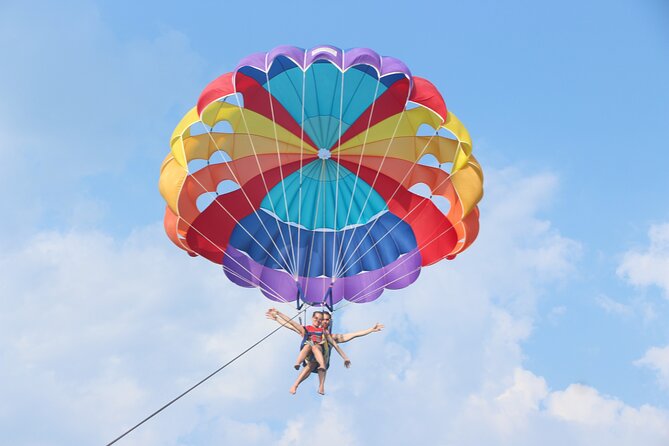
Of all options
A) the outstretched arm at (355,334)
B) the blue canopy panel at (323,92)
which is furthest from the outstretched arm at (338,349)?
the blue canopy panel at (323,92)

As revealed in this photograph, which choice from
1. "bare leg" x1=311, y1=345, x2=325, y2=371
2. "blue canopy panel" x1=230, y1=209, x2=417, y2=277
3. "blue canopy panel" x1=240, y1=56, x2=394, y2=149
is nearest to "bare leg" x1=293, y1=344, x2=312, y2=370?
"bare leg" x1=311, y1=345, x2=325, y2=371

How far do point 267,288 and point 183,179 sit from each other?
2.17 meters

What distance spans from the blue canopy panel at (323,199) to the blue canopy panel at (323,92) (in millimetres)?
541

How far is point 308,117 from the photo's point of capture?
556 inches

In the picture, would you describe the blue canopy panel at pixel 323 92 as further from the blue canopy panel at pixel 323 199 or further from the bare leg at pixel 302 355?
the bare leg at pixel 302 355

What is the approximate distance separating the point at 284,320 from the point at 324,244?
1926 millimetres

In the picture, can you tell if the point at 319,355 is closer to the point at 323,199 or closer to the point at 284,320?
the point at 284,320

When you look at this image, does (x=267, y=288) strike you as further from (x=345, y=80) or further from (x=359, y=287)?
(x=345, y=80)

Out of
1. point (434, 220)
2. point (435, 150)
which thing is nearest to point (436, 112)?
point (435, 150)

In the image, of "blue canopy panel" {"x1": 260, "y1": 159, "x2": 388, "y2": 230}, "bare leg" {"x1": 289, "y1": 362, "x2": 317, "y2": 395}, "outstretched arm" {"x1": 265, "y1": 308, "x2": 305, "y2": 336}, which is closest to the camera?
"bare leg" {"x1": 289, "y1": 362, "x2": 317, "y2": 395}

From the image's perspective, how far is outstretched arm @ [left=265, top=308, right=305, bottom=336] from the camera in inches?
522

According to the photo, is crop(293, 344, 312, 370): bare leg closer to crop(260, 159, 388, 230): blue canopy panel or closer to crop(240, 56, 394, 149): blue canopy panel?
crop(260, 159, 388, 230): blue canopy panel

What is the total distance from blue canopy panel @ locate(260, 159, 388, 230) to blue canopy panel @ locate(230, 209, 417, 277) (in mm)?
133

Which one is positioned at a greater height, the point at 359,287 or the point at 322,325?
the point at 359,287
